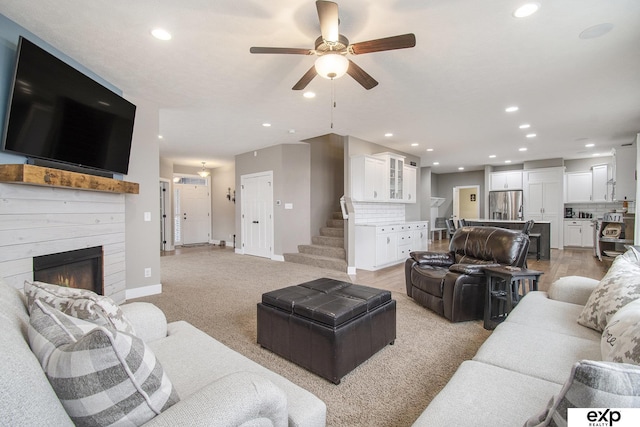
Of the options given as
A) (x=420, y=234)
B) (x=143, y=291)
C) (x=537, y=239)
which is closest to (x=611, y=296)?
(x=143, y=291)

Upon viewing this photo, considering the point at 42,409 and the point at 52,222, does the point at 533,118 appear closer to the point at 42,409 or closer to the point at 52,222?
the point at 42,409

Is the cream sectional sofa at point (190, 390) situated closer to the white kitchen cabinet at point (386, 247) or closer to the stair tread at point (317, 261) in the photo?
the stair tread at point (317, 261)

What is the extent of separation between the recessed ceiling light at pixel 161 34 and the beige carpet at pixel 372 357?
2.62 metres

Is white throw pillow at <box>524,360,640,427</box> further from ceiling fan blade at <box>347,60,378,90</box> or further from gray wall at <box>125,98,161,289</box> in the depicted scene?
gray wall at <box>125,98,161,289</box>

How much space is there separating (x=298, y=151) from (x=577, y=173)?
8060 millimetres

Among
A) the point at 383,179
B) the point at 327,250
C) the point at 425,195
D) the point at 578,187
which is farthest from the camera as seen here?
the point at 425,195

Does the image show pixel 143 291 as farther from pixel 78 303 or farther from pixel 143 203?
pixel 78 303

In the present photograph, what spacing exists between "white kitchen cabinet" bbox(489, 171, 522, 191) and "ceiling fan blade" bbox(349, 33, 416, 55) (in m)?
8.79

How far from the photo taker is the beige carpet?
176 centimetres

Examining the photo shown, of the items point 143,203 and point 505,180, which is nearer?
point 143,203

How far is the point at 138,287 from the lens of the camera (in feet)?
12.9

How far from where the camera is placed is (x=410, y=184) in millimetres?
7273

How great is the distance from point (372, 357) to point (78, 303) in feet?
6.43

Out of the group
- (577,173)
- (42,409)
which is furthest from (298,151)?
(577,173)
